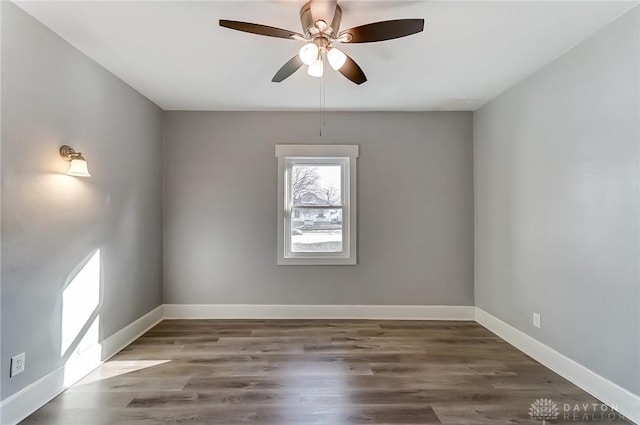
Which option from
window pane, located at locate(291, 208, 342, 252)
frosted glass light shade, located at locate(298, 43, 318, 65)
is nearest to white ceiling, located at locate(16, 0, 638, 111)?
frosted glass light shade, located at locate(298, 43, 318, 65)

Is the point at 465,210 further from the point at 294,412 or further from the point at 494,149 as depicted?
the point at 294,412

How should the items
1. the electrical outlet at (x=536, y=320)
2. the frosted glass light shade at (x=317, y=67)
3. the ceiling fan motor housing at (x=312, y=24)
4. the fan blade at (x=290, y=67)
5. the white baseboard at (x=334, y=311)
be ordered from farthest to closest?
the white baseboard at (x=334, y=311)
the electrical outlet at (x=536, y=320)
the fan blade at (x=290, y=67)
the frosted glass light shade at (x=317, y=67)
the ceiling fan motor housing at (x=312, y=24)

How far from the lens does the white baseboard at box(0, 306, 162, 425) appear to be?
212 cm

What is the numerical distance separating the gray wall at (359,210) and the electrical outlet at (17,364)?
2093 mm

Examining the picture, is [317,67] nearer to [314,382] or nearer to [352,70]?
[352,70]

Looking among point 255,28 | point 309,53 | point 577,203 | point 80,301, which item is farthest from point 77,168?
point 577,203

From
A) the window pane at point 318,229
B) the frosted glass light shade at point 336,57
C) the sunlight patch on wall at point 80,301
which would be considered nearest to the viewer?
the frosted glass light shade at point 336,57

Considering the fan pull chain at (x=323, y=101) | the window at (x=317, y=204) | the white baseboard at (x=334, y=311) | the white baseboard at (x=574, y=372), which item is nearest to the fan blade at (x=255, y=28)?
the fan pull chain at (x=323, y=101)

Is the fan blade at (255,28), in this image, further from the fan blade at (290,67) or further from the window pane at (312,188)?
the window pane at (312,188)

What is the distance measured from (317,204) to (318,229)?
0.31m

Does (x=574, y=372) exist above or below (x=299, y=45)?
below

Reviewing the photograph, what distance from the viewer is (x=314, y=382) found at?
266cm

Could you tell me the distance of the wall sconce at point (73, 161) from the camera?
98.4 inches

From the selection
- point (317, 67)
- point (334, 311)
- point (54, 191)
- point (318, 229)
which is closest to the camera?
point (317, 67)
